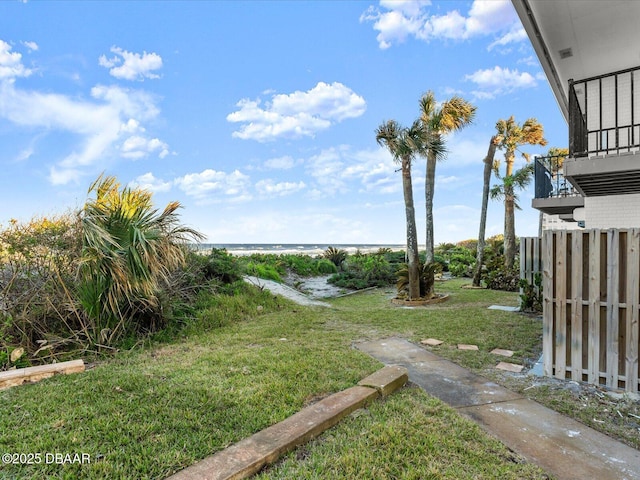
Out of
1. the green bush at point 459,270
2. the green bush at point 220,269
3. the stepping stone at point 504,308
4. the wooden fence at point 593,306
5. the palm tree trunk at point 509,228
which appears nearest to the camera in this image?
the wooden fence at point 593,306

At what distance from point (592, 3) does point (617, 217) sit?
12.5 ft

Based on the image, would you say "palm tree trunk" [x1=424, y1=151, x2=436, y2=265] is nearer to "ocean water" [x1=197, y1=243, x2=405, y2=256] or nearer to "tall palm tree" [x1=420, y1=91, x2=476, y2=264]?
"tall palm tree" [x1=420, y1=91, x2=476, y2=264]

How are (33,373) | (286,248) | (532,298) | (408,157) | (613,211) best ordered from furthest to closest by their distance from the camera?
(286,248), (408,157), (532,298), (613,211), (33,373)

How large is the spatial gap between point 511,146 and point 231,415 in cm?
1765

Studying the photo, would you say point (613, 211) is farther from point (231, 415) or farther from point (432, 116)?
point (231, 415)

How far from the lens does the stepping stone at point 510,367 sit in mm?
4227

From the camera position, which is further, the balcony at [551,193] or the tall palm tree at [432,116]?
the tall palm tree at [432,116]

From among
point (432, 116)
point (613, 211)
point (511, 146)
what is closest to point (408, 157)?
point (432, 116)

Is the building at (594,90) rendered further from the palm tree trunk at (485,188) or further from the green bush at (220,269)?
the green bush at (220,269)

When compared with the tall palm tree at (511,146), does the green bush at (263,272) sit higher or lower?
lower

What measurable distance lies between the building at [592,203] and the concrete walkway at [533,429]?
110 cm

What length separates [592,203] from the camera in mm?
A: 7070

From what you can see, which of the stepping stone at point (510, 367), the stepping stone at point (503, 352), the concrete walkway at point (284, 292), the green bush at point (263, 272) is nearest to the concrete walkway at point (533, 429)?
the stepping stone at point (510, 367)

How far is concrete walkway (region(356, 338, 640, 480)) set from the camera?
7.57 feet
